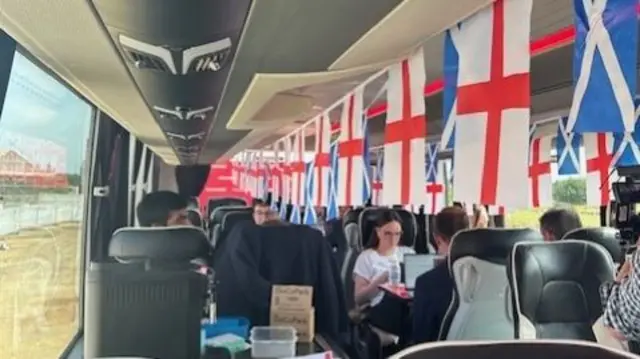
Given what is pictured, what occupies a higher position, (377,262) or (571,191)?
(571,191)

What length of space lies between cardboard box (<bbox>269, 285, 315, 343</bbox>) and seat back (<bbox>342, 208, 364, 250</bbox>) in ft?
13.1

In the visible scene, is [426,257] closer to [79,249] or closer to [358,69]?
[79,249]

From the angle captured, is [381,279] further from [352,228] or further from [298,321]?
[298,321]

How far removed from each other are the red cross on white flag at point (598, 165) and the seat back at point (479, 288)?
268cm

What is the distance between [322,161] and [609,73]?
5151mm

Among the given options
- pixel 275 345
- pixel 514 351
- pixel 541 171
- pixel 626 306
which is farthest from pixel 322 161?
pixel 514 351

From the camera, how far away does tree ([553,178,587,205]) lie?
709cm

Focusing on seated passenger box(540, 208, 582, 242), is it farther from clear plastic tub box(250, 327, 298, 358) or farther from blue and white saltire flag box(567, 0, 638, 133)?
blue and white saltire flag box(567, 0, 638, 133)

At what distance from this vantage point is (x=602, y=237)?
4898 mm

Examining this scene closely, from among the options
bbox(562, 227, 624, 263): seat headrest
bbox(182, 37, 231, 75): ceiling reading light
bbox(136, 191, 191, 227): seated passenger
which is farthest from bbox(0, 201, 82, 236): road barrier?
bbox(562, 227, 624, 263): seat headrest

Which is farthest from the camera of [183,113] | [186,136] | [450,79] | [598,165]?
[598,165]

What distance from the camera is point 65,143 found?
4449 millimetres

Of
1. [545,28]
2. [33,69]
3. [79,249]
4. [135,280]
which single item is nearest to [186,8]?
[135,280]

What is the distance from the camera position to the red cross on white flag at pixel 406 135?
3.38 m
